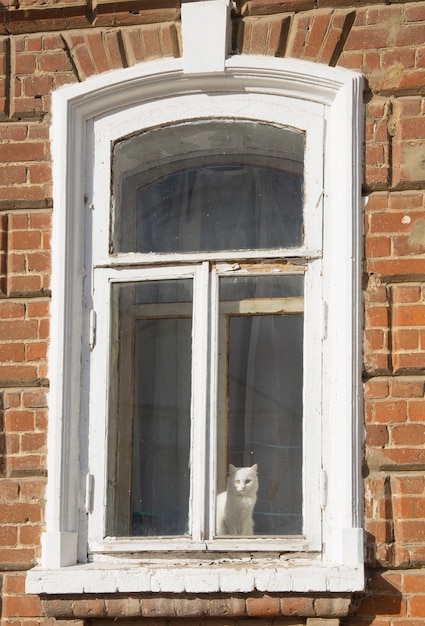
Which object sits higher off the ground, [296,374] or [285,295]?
[285,295]

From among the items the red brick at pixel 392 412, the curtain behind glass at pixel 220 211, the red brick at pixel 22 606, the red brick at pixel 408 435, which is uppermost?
the curtain behind glass at pixel 220 211

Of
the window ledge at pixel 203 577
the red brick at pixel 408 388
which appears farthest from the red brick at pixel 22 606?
the red brick at pixel 408 388

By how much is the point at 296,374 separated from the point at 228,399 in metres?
0.30

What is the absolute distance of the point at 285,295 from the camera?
17.7 ft

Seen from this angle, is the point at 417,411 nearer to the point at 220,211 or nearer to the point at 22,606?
the point at 220,211

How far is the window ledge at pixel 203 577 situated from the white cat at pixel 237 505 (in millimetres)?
160

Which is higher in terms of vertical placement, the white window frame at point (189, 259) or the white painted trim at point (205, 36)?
the white painted trim at point (205, 36)

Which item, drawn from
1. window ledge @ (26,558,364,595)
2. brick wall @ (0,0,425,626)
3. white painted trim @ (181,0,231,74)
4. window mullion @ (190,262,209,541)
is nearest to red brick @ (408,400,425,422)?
brick wall @ (0,0,425,626)

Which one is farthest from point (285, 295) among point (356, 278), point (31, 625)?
point (31, 625)

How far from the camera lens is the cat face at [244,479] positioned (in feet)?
17.2

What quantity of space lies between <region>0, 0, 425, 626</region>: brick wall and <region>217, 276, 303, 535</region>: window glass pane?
318 mm

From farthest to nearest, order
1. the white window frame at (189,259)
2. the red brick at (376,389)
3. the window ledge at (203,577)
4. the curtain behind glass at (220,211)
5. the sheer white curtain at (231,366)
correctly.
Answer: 1. the curtain behind glass at (220,211)
2. the sheer white curtain at (231,366)
3. the red brick at (376,389)
4. the white window frame at (189,259)
5. the window ledge at (203,577)

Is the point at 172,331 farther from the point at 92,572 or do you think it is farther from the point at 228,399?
the point at 92,572

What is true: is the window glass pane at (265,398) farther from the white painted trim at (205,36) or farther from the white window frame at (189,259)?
the white painted trim at (205,36)
